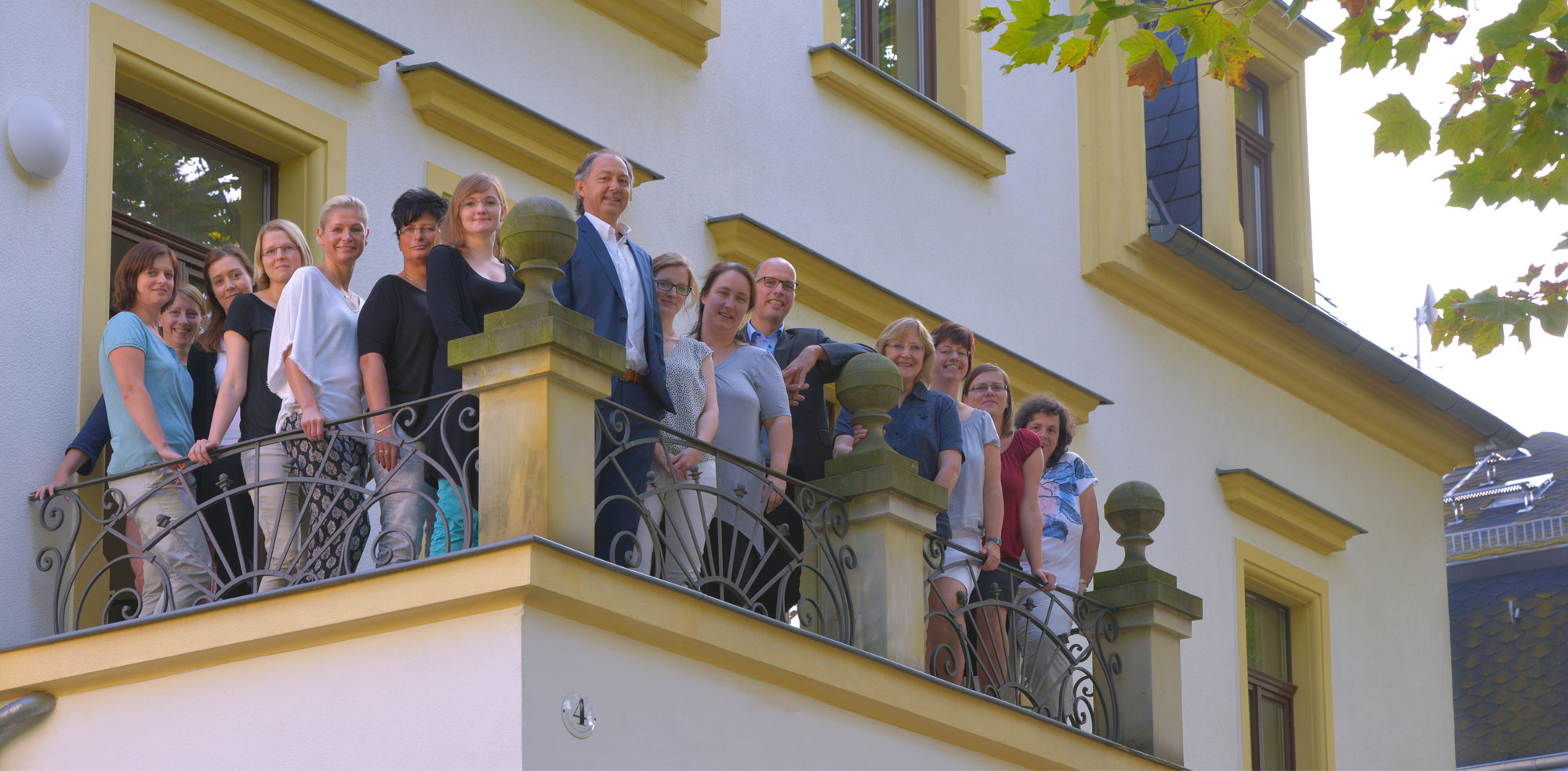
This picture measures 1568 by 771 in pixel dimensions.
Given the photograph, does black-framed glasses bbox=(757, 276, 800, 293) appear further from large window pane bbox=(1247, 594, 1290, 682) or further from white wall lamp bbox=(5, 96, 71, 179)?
large window pane bbox=(1247, 594, 1290, 682)

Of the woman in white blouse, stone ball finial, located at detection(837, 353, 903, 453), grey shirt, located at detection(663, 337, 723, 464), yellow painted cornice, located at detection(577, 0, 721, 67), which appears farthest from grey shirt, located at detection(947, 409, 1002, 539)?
yellow painted cornice, located at detection(577, 0, 721, 67)

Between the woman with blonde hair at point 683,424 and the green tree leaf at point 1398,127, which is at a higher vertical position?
the green tree leaf at point 1398,127

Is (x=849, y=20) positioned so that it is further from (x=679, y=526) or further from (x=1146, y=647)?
(x=679, y=526)

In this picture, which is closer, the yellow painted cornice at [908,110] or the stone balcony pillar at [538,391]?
the stone balcony pillar at [538,391]

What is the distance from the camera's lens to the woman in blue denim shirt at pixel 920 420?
925 cm

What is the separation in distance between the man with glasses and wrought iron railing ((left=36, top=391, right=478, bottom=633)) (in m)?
1.71

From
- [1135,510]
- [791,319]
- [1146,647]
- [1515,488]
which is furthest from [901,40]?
[1515,488]

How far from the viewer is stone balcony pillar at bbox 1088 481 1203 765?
10125mm

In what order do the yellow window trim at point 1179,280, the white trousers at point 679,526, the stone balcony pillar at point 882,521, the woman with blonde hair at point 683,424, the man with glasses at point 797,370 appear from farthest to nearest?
the yellow window trim at point 1179,280, the man with glasses at point 797,370, the stone balcony pillar at point 882,521, the woman with blonde hair at point 683,424, the white trousers at point 679,526

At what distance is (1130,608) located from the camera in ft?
33.6

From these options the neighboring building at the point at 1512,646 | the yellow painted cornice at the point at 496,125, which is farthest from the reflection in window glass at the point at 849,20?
the neighboring building at the point at 1512,646

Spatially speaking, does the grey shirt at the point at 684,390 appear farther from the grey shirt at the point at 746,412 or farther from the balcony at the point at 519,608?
the balcony at the point at 519,608

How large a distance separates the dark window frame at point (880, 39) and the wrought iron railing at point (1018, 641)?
3965 millimetres

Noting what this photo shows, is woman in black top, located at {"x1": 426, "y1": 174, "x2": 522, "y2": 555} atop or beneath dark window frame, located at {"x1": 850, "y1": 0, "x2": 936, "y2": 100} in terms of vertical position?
beneath
